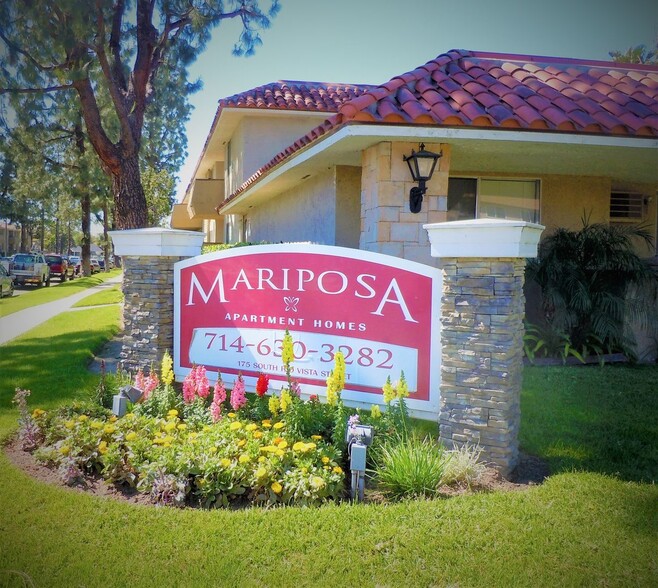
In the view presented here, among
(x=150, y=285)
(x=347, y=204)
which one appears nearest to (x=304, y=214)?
(x=347, y=204)

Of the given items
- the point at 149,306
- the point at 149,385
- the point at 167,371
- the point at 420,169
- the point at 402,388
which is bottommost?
the point at 149,385

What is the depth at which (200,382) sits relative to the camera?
5.12m

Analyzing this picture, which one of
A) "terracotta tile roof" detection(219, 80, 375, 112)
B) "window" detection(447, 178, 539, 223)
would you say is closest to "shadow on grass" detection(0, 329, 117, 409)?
"window" detection(447, 178, 539, 223)

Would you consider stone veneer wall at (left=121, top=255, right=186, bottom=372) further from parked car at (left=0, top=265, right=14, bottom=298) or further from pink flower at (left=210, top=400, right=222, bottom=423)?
pink flower at (left=210, top=400, right=222, bottom=423)

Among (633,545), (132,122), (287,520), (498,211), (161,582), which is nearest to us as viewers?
(161,582)

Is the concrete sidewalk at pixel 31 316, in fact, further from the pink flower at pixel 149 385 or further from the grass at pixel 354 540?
the grass at pixel 354 540

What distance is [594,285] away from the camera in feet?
27.9

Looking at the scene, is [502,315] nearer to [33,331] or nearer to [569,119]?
[569,119]

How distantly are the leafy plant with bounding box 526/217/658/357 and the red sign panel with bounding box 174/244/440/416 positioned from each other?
4130 mm

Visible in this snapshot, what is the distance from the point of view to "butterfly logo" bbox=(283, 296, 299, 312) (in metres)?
5.16

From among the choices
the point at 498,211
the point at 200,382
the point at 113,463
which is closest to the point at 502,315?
the point at 200,382

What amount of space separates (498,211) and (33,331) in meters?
7.79

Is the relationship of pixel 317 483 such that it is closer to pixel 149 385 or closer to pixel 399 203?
pixel 149 385

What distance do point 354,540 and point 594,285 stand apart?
6.42 metres
